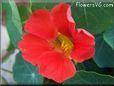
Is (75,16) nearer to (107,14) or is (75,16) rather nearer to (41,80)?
(107,14)

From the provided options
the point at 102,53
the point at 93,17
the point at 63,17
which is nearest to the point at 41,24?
the point at 63,17

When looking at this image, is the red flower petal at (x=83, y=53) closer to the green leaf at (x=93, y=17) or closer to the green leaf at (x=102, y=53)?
the green leaf at (x=93, y=17)

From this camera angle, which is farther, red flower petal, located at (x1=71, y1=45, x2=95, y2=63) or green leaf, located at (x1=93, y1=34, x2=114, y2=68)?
green leaf, located at (x1=93, y1=34, x2=114, y2=68)

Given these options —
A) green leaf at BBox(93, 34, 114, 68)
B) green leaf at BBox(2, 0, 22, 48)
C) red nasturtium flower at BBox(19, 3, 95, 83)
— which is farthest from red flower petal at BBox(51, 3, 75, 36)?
green leaf at BBox(93, 34, 114, 68)

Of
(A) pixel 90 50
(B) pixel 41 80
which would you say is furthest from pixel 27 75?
(A) pixel 90 50

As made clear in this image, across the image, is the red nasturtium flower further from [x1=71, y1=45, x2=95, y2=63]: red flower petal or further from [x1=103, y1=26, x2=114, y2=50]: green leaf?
[x1=103, y1=26, x2=114, y2=50]: green leaf
